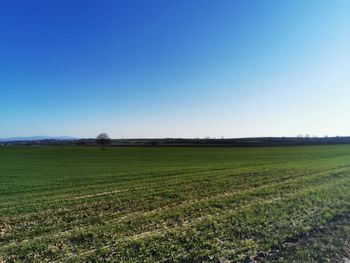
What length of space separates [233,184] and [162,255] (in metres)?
15.3

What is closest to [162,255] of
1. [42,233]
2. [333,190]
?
[42,233]

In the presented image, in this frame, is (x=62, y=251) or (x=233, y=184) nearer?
(x=62, y=251)

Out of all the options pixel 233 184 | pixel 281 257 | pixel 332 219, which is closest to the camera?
pixel 281 257

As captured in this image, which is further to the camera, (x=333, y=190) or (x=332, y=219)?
(x=333, y=190)

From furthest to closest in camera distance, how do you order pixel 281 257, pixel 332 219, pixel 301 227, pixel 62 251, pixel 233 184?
pixel 233 184
pixel 332 219
pixel 301 227
pixel 62 251
pixel 281 257

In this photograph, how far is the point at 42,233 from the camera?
447 inches

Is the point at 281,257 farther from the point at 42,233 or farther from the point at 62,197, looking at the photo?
the point at 62,197

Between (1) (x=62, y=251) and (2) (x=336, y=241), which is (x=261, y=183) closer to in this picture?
(2) (x=336, y=241)

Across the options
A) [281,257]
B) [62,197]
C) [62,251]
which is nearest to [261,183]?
Result: [62,197]

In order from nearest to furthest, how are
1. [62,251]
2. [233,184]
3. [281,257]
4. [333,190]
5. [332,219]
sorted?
[281,257], [62,251], [332,219], [333,190], [233,184]

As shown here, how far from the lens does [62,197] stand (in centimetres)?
1955

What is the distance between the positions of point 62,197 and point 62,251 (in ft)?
36.2

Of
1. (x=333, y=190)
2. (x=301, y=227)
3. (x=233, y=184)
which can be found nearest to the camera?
(x=301, y=227)

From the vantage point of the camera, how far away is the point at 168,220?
41.5 feet
